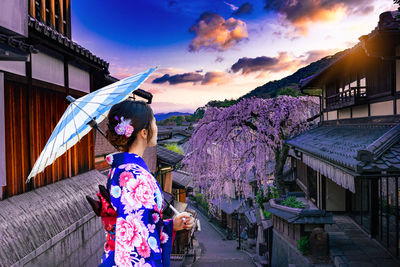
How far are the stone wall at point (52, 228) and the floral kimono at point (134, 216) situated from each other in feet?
7.66

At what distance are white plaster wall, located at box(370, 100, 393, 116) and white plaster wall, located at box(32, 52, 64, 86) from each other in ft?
28.4

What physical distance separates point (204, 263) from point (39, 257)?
1201 centimetres

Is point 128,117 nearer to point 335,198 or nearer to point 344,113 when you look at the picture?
point 344,113

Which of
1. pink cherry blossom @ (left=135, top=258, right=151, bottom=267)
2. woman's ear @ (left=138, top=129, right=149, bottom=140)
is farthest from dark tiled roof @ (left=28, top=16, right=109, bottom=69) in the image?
pink cherry blossom @ (left=135, top=258, right=151, bottom=267)

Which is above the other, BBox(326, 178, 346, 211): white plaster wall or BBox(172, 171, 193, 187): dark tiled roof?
BBox(326, 178, 346, 211): white plaster wall

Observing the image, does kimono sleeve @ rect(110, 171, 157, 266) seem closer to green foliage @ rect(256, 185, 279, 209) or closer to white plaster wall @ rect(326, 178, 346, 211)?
white plaster wall @ rect(326, 178, 346, 211)

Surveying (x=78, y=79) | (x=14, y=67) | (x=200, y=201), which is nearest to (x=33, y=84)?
(x=14, y=67)

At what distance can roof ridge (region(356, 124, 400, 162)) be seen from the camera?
4906 millimetres

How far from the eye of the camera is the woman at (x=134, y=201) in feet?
7.09

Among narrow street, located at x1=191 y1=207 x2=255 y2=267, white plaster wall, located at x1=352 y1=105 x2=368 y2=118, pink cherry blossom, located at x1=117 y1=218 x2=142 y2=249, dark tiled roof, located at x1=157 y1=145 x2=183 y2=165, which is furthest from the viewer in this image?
dark tiled roof, located at x1=157 y1=145 x2=183 y2=165

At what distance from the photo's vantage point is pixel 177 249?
16172 millimetres

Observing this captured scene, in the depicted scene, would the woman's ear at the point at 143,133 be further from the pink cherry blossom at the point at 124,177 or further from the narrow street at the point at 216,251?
the narrow street at the point at 216,251

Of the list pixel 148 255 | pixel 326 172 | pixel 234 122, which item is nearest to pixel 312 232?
pixel 326 172

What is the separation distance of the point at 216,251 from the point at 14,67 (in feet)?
71.4
